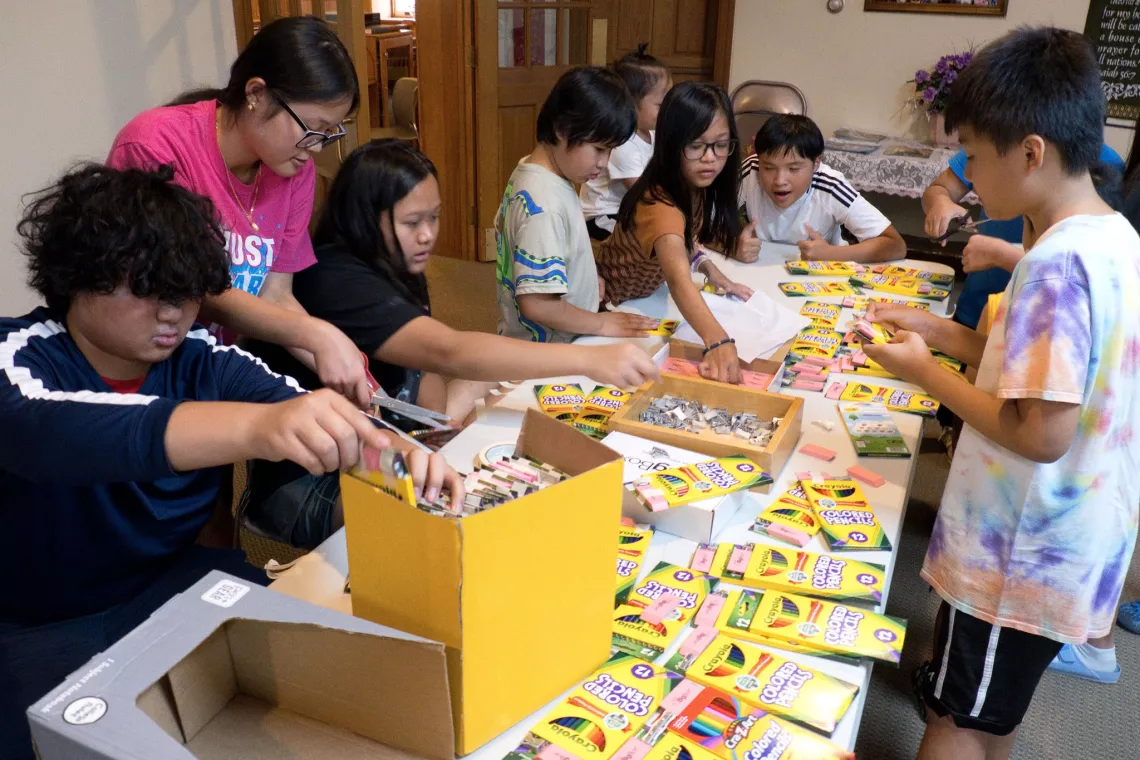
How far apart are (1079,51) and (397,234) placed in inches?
45.5

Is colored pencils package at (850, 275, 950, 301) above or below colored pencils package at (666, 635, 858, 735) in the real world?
above

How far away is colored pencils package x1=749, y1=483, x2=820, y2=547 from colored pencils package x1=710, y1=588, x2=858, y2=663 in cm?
16

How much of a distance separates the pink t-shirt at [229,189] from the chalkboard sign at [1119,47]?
4252 mm

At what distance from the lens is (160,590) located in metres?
1.24

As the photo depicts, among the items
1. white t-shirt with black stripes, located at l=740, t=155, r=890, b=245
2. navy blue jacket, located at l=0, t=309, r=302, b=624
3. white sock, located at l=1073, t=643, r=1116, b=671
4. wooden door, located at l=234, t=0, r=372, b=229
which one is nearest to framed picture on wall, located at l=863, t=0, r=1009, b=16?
white t-shirt with black stripes, located at l=740, t=155, r=890, b=245

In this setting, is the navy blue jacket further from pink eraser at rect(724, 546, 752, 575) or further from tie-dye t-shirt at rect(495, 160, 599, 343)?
tie-dye t-shirt at rect(495, 160, 599, 343)

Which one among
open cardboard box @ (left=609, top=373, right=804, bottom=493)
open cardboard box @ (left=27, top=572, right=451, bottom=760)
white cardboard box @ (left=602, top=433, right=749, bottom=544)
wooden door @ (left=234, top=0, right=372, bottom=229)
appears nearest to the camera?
open cardboard box @ (left=27, top=572, right=451, bottom=760)

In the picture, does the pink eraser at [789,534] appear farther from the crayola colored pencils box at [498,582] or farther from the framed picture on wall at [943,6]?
the framed picture on wall at [943,6]

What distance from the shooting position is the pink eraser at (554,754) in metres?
0.84

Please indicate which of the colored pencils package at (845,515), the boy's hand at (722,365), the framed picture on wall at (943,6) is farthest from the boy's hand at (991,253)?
the framed picture on wall at (943,6)

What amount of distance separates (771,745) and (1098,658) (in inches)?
63.9

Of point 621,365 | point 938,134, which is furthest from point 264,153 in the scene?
point 938,134

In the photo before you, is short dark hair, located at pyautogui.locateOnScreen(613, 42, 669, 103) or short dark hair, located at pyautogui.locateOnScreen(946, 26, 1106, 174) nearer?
short dark hair, located at pyautogui.locateOnScreen(946, 26, 1106, 174)

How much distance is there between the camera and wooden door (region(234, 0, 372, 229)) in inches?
134
